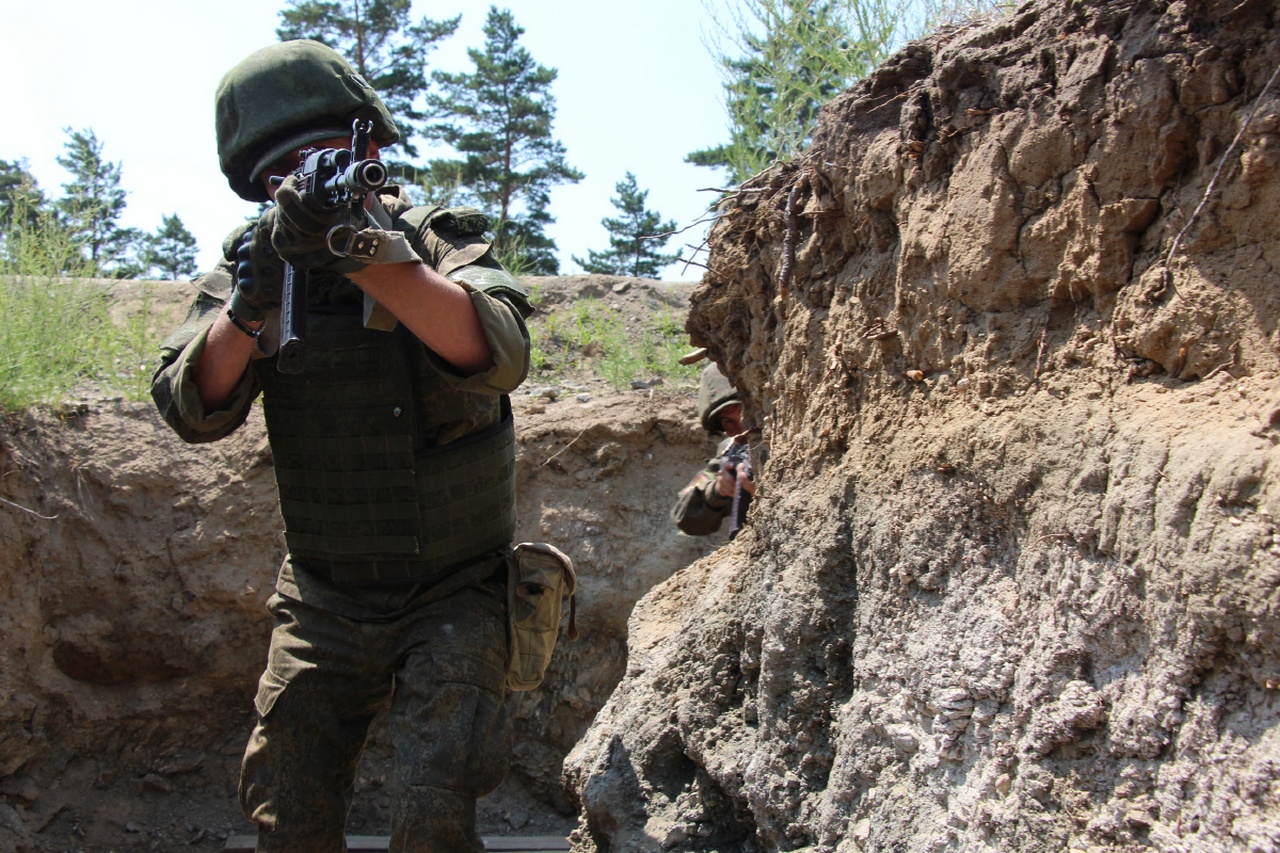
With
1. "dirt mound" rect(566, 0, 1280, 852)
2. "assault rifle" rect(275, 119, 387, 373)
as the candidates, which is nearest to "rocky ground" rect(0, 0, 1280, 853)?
"dirt mound" rect(566, 0, 1280, 852)

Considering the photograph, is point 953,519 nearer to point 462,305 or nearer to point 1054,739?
point 1054,739

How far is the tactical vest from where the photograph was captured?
2.53 m

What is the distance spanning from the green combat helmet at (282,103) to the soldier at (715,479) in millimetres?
2110

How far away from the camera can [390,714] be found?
2.44 meters

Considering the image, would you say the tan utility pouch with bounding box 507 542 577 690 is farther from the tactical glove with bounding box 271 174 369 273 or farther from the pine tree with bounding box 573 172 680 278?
the pine tree with bounding box 573 172 680 278

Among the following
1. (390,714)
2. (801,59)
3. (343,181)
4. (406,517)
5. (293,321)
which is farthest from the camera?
(801,59)

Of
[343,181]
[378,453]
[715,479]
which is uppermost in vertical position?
[343,181]

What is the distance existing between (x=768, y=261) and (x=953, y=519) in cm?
122

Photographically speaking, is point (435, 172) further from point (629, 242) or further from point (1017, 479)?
point (1017, 479)

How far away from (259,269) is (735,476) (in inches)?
97.7

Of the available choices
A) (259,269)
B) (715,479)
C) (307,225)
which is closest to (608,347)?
(715,479)

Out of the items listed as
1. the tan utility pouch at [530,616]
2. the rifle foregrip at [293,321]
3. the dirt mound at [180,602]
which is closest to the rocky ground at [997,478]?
the tan utility pouch at [530,616]

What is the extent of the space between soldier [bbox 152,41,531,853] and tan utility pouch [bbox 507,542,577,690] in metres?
0.04

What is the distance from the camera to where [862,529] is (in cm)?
229
